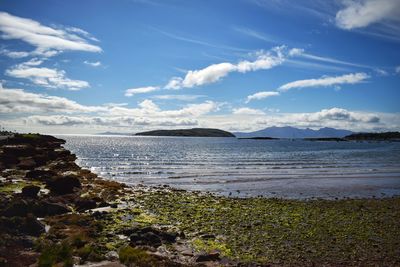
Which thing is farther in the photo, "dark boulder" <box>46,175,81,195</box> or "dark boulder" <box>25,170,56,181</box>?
"dark boulder" <box>25,170,56,181</box>

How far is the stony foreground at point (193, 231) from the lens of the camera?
1820 centimetres

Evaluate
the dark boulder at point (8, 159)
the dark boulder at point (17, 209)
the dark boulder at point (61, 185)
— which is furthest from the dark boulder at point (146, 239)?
the dark boulder at point (8, 159)

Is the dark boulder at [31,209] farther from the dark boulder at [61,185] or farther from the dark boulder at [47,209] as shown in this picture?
the dark boulder at [61,185]

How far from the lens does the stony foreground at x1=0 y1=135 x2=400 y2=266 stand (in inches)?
717

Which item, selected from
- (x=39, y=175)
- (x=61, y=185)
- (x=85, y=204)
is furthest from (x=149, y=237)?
(x=39, y=175)

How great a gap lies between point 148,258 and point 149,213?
509 inches

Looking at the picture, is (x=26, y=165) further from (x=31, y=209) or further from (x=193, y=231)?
(x=193, y=231)

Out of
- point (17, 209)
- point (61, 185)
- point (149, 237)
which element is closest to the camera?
point (149, 237)

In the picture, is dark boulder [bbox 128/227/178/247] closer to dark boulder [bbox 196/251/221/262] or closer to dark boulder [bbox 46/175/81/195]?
dark boulder [bbox 196/251/221/262]

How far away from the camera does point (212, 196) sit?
1577 inches

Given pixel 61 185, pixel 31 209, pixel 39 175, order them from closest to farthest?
pixel 31 209, pixel 61 185, pixel 39 175

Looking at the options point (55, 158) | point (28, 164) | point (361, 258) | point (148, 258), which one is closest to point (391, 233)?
point (361, 258)

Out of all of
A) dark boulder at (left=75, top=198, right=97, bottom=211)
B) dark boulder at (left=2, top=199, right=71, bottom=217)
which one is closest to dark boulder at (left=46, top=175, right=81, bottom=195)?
dark boulder at (left=75, top=198, right=97, bottom=211)

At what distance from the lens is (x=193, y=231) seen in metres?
24.2
